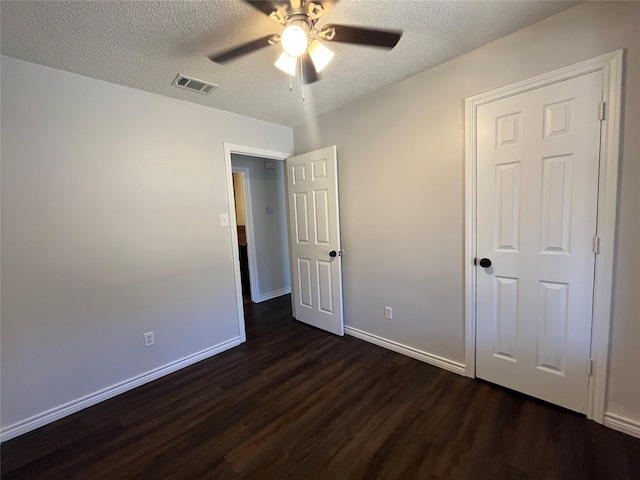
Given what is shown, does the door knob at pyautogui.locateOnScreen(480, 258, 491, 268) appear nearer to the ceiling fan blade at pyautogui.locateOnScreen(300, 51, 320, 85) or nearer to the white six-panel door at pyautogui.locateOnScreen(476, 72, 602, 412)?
the white six-panel door at pyautogui.locateOnScreen(476, 72, 602, 412)

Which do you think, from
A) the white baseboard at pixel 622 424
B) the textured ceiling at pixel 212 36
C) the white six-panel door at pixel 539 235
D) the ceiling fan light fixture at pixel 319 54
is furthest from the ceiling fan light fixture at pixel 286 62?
the white baseboard at pixel 622 424

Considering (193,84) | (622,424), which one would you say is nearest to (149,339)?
(193,84)

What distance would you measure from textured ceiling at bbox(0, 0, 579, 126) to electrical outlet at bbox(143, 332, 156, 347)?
6.47 feet

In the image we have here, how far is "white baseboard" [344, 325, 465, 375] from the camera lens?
2.15m

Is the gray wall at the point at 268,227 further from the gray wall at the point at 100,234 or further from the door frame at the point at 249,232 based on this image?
the gray wall at the point at 100,234

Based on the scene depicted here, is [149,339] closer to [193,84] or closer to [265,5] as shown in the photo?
[193,84]

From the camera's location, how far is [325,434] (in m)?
1.63

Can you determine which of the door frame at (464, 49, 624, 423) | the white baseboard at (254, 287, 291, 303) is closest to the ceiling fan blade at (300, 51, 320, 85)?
the door frame at (464, 49, 624, 423)

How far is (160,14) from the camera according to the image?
1.39 meters

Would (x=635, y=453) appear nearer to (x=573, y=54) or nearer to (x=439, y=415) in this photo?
(x=439, y=415)

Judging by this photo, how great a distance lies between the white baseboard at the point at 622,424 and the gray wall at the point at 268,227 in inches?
145

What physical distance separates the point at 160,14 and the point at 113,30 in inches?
12.7

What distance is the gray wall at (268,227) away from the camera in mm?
4105

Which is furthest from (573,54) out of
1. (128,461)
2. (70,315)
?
(70,315)
